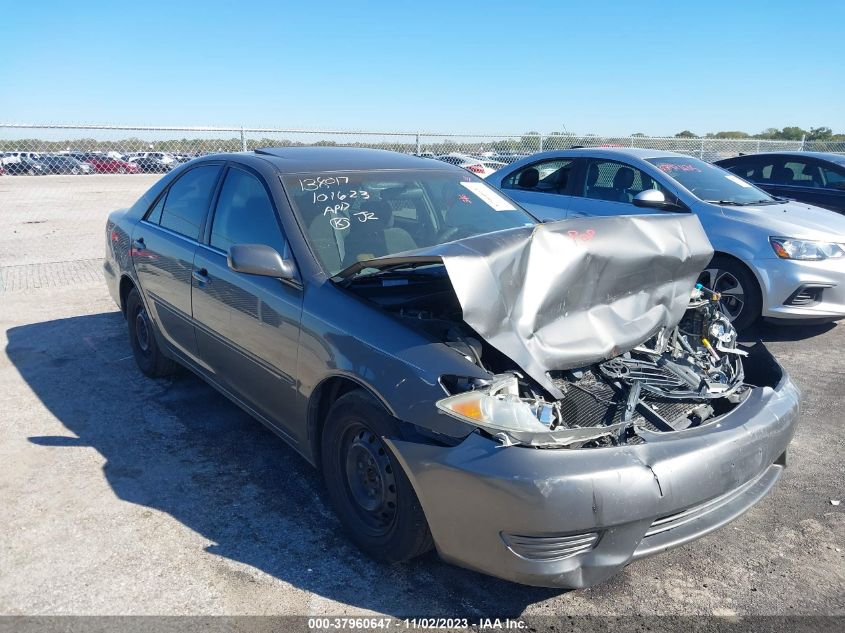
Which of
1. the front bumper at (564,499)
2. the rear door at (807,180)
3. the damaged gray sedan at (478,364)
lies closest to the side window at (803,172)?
the rear door at (807,180)

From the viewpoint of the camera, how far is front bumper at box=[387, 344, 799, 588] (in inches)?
91.1

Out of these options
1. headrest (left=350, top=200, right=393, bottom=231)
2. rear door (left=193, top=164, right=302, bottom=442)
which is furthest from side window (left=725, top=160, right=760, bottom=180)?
rear door (left=193, top=164, right=302, bottom=442)

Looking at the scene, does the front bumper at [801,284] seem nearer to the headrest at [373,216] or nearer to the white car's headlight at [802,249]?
the white car's headlight at [802,249]

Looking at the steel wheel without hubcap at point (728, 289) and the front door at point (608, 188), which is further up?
the front door at point (608, 188)

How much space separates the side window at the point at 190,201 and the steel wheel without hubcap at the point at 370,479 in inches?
77.8

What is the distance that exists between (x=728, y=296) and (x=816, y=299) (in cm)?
70

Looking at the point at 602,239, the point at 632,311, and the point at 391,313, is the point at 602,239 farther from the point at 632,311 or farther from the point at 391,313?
the point at 391,313

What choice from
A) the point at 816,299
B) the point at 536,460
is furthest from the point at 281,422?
the point at 816,299

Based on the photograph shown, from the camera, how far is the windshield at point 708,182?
6727 millimetres

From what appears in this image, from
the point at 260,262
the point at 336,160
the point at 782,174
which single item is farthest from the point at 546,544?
the point at 782,174

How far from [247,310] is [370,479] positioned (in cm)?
120

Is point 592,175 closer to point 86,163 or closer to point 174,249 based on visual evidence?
point 174,249

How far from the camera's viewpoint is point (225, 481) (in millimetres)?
3650

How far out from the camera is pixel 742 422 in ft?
9.20
